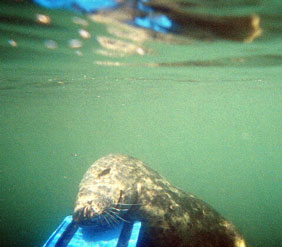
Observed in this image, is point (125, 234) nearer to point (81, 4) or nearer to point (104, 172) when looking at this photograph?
point (104, 172)

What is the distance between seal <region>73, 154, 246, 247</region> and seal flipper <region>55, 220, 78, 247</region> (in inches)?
13.2

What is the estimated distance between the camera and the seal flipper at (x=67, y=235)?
205 inches

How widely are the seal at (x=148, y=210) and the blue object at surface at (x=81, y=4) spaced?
467 cm

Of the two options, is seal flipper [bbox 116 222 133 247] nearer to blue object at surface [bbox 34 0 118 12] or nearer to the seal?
the seal

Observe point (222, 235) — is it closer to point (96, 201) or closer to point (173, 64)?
point (96, 201)

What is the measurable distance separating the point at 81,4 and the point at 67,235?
6.34m

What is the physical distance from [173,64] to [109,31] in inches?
299

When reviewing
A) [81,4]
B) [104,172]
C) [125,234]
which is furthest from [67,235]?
[81,4]

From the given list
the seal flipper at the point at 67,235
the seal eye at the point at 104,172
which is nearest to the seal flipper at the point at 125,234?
the seal flipper at the point at 67,235

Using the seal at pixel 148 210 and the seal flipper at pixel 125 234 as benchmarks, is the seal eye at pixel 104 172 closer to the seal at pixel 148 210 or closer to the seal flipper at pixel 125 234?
the seal at pixel 148 210

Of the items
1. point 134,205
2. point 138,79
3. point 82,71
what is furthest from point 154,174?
point 138,79

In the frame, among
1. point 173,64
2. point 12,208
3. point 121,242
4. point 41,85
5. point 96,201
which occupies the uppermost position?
point 173,64

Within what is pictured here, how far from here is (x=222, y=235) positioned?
6871 millimetres

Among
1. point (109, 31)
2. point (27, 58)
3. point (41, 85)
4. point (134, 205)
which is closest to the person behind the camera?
point (134, 205)
